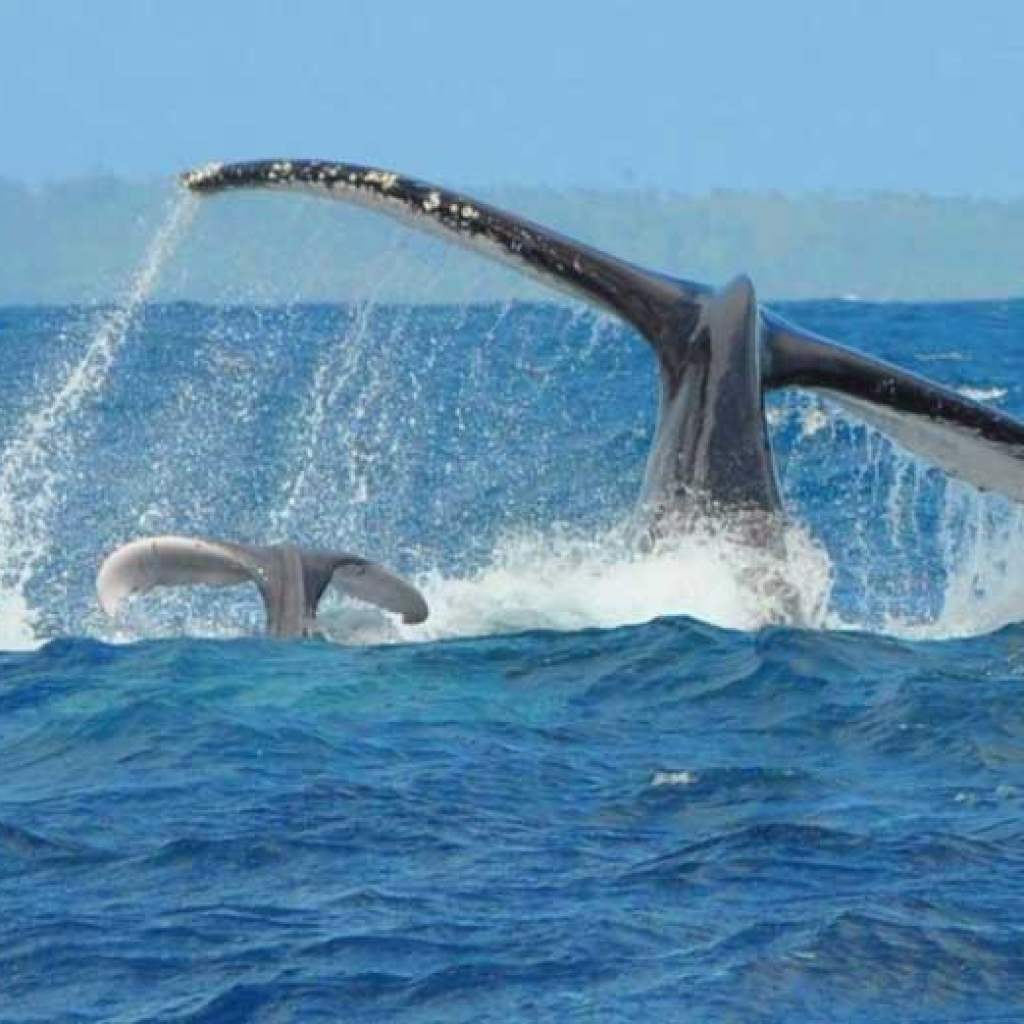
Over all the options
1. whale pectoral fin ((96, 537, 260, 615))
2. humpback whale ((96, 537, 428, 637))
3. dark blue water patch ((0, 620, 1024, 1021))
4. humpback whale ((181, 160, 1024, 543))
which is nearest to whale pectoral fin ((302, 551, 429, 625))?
humpback whale ((96, 537, 428, 637))

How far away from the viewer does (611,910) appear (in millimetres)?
11164

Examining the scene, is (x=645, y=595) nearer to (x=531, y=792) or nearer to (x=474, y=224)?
(x=474, y=224)

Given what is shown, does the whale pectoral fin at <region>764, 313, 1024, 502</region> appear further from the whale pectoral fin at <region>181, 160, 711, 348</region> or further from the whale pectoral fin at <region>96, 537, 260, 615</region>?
the whale pectoral fin at <region>96, 537, 260, 615</region>

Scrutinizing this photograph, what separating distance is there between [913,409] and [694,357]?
1.26 meters

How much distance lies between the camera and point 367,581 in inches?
656

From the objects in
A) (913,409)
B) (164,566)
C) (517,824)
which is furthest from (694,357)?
(517,824)

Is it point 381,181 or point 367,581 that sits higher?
point 381,181

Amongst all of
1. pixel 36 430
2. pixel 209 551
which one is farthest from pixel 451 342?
pixel 209 551

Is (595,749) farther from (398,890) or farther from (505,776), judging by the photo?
(398,890)

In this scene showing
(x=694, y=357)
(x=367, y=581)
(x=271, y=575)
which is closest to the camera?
(x=694, y=357)

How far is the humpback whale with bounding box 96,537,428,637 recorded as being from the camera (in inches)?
650

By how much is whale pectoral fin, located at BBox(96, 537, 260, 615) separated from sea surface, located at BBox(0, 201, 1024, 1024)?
1.24 feet

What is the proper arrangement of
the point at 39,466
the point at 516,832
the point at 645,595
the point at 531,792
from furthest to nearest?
the point at 39,466, the point at 645,595, the point at 531,792, the point at 516,832

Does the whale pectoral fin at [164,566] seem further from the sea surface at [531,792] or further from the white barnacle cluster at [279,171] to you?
the white barnacle cluster at [279,171]
